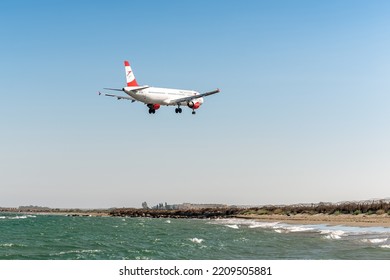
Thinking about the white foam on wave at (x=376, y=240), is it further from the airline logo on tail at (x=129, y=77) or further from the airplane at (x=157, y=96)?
the airline logo on tail at (x=129, y=77)

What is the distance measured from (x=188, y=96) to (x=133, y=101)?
27.6 feet

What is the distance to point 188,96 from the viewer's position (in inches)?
2662

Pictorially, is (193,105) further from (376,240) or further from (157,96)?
(376,240)

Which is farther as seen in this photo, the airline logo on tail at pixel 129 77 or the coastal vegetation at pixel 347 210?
the coastal vegetation at pixel 347 210

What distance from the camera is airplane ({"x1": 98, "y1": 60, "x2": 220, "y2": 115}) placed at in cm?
6103

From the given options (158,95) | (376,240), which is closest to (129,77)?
(158,95)

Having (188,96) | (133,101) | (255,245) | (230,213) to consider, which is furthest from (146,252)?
(230,213)

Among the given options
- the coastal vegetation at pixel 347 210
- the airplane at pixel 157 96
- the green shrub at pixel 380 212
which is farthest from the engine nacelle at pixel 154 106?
the green shrub at pixel 380 212

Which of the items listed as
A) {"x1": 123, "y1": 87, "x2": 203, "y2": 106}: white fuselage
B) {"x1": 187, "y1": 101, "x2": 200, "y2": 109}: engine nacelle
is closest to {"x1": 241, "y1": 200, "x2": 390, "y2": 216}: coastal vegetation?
{"x1": 187, "y1": 101, "x2": 200, "y2": 109}: engine nacelle

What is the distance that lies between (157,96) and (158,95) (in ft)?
0.77

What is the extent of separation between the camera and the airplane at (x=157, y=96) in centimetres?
6103

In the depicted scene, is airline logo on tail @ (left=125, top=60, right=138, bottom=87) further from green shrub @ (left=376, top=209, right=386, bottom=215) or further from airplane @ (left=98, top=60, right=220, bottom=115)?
green shrub @ (left=376, top=209, right=386, bottom=215)

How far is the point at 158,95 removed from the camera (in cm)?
6266
